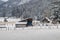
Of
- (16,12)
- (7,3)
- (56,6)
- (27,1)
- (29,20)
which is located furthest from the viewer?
(7,3)

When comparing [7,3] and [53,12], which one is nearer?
[53,12]

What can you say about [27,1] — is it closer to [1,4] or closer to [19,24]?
[1,4]

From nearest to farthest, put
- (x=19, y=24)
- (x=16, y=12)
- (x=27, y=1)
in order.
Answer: (x=19, y=24), (x=16, y=12), (x=27, y=1)

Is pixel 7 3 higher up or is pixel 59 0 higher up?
pixel 7 3

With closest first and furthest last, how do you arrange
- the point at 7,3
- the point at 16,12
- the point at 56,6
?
the point at 56,6 → the point at 16,12 → the point at 7,3

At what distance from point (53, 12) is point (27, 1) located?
66110 millimetres

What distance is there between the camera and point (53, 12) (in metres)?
33.7

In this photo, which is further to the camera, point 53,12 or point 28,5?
point 28,5

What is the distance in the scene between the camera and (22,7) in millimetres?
91125

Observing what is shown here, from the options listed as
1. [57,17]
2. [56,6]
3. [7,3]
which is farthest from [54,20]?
[7,3]

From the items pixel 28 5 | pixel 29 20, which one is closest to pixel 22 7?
pixel 28 5

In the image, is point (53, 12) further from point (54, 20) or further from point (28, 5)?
point (28, 5)

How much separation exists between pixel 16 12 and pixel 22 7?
8.33m

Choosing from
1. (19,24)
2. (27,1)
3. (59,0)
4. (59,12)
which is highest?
(27,1)
